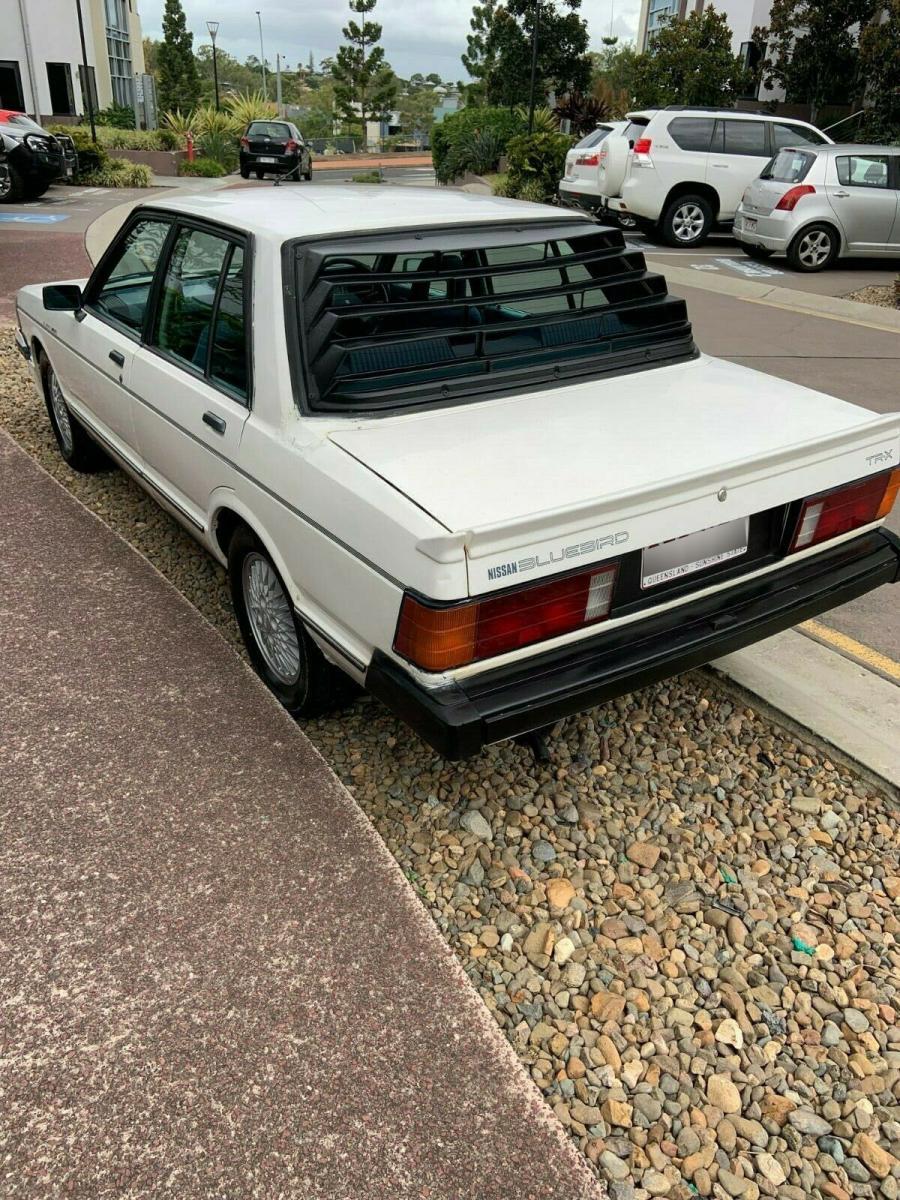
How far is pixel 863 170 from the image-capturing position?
1234cm

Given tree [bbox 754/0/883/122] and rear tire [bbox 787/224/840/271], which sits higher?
tree [bbox 754/0/883/122]

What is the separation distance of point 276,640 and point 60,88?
129 ft

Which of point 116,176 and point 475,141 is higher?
point 475,141

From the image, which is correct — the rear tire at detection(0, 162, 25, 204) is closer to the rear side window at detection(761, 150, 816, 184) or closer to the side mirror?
the rear side window at detection(761, 150, 816, 184)

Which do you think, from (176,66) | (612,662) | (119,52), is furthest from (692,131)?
(176,66)

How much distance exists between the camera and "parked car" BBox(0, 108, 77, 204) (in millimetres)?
17422

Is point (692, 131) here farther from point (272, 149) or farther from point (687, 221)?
point (272, 149)

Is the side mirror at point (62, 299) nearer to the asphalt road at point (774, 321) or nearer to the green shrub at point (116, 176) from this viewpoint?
the asphalt road at point (774, 321)

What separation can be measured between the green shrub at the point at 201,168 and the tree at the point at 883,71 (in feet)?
60.4

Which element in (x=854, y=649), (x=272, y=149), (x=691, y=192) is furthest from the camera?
(x=272, y=149)

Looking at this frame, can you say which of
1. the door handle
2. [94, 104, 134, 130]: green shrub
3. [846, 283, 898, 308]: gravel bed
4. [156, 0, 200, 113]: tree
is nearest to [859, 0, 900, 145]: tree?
[846, 283, 898, 308]: gravel bed

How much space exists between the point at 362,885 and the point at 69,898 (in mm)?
793

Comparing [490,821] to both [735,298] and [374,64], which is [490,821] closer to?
[735,298]

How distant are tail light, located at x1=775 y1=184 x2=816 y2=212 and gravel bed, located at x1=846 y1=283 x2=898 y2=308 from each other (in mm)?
1430
